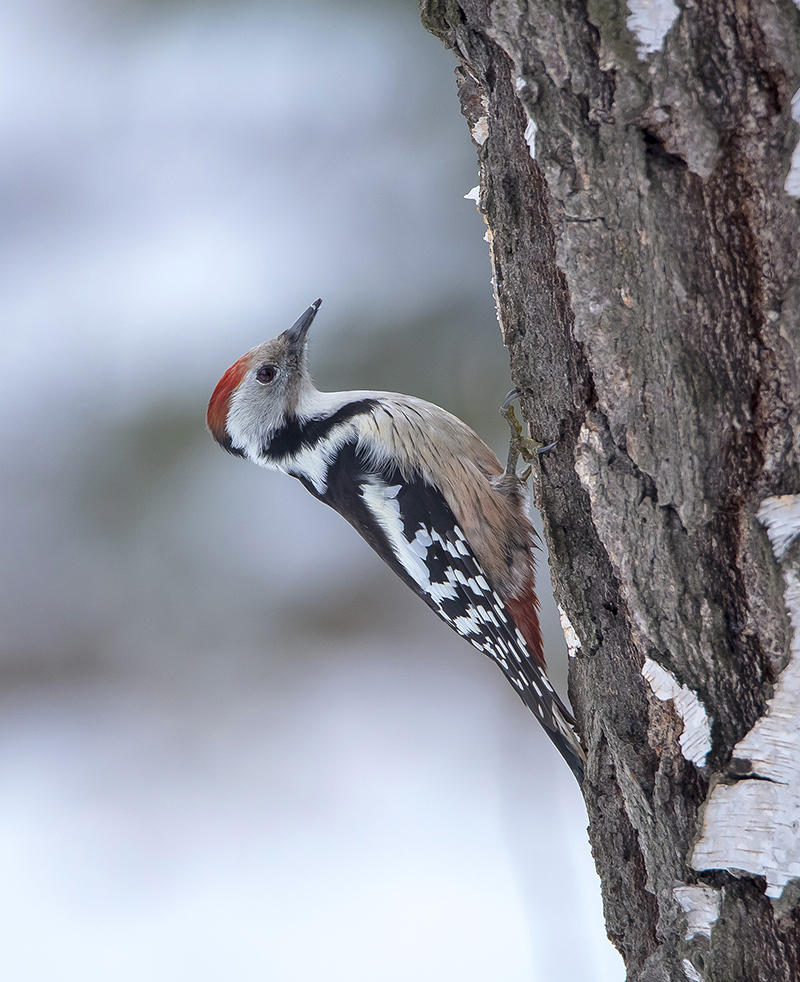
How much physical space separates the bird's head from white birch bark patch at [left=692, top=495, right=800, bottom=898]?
2.10 m

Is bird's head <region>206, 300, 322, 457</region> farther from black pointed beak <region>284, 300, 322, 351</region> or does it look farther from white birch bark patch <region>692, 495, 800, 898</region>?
white birch bark patch <region>692, 495, 800, 898</region>

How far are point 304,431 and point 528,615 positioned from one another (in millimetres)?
1003

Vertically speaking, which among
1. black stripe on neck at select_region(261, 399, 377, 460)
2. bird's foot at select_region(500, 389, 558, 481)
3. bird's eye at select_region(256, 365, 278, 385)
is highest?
bird's eye at select_region(256, 365, 278, 385)

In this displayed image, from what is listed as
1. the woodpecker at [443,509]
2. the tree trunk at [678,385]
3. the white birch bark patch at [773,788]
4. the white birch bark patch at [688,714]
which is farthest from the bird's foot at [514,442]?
the white birch bark patch at [773,788]

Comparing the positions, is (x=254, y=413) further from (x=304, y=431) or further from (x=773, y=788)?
(x=773, y=788)

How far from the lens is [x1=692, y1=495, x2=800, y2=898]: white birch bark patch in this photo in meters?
1.14

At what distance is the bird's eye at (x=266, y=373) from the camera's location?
3.01m

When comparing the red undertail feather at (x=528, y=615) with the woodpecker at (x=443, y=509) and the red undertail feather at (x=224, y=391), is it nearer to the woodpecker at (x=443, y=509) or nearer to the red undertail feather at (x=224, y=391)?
the woodpecker at (x=443, y=509)

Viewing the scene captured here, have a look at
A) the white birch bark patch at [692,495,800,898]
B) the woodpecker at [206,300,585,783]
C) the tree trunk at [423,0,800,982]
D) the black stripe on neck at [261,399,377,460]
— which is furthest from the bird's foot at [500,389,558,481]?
the white birch bark patch at [692,495,800,898]

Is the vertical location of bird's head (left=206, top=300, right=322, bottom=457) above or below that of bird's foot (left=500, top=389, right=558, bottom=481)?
above

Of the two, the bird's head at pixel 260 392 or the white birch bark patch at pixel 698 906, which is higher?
the bird's head at pixel 260 392

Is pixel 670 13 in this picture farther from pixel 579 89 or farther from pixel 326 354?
pixel 326 354

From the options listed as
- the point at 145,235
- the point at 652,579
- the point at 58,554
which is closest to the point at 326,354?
the point at 145,235

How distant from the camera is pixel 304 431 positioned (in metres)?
2.95
